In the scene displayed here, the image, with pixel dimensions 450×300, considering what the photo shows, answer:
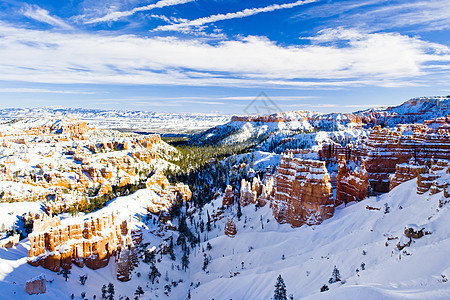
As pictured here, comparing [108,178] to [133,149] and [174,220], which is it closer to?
[133,149]

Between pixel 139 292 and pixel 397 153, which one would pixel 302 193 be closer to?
pixel 397 153

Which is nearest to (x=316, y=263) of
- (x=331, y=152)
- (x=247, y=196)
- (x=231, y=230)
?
(x=231, y=230)

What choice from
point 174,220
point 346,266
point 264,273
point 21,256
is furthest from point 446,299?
point 174,220

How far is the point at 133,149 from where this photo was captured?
18212 cm

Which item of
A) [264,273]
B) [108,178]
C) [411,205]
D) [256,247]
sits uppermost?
[411,205]

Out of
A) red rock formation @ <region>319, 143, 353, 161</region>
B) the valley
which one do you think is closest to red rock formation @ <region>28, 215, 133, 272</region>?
the valley

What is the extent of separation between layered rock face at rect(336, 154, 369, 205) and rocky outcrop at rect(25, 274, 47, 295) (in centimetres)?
4396

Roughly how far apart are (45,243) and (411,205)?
45.5m

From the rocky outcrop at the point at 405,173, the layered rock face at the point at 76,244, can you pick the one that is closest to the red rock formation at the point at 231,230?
the layered rock face at the point at 76,244

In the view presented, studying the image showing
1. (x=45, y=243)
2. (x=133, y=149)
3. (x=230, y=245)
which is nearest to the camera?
(x=45, y=243)

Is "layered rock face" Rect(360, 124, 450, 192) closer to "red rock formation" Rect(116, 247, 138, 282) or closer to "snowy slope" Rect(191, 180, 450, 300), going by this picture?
"snowy slope" Rect(191, 180, 450, 300)

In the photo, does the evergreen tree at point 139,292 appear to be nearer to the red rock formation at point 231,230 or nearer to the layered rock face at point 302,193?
the red rock formation at point 231,230

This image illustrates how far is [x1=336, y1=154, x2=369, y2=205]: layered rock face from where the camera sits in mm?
48031

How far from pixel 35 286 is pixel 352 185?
47686mm
